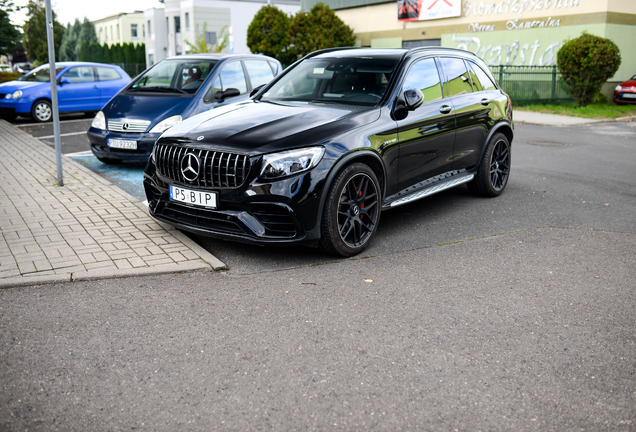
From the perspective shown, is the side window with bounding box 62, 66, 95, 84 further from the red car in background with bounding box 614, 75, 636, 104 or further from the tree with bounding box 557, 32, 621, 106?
the red car in background with bounding box 614, 75, 636, 104

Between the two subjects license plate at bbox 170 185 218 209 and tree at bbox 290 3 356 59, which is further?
tree at bbox 290 3 356 59

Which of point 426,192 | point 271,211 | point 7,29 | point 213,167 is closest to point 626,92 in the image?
point 426,192

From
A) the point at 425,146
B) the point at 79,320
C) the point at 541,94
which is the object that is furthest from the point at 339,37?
the point at 79,320

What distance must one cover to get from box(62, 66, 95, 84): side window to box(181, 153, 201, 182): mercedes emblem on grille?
12678 mm

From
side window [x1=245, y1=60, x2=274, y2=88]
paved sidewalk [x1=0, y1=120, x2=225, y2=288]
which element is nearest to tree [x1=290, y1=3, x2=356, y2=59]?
side window [x1=245, y1=60, x2=274, y2=88]

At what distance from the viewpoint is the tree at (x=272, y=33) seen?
3444cm

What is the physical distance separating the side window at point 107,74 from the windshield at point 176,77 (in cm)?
728

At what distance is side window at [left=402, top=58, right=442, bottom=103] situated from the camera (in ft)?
19.5

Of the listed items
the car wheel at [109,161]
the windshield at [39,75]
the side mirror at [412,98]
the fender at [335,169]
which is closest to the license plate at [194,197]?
the fender at [335,169]

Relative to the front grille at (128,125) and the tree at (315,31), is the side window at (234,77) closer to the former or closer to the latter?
the front grille at (128,125)

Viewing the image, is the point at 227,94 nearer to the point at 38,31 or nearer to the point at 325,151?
the point at 325,151

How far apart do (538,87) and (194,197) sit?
20.4m

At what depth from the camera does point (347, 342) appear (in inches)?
139

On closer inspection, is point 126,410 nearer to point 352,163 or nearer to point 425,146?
point 352,163
